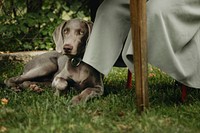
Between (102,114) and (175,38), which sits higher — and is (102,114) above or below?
below

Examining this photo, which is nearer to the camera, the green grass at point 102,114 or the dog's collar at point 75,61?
the green grass at point 102,114

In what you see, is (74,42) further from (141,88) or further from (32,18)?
(32,18)

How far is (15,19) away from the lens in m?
7.25

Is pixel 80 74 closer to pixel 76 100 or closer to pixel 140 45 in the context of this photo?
pixel 76 100

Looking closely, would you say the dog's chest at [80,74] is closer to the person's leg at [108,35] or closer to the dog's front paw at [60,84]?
the dog's front paw at [60,84]

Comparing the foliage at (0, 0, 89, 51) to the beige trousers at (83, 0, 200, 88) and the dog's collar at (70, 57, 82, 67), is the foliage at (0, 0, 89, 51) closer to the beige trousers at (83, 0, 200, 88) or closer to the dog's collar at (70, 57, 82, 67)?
the dog's collar at (70, 57, 82, 67)

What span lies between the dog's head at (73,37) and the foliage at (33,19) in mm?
2971

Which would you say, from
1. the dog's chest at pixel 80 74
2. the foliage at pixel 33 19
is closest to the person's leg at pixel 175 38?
the dog's chest at pixel 80 74

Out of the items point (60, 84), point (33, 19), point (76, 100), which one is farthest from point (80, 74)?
point (33, 19)

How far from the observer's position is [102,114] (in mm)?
3473

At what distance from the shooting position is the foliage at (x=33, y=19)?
725 cm

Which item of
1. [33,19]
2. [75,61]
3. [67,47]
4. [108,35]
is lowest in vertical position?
[33,19]

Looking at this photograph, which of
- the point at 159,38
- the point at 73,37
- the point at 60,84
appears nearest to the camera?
the point at 159,38

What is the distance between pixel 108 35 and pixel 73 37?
0.31m
